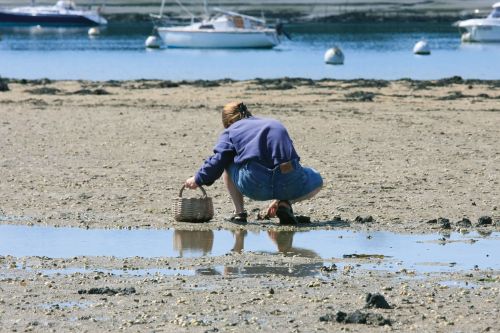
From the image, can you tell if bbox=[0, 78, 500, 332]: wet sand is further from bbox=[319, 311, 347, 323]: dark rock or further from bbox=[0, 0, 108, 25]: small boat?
bbox=[0, 0, 108, 25]: small boat

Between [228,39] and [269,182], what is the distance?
55.7 meters

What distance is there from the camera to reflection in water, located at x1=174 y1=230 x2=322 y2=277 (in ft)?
31.7

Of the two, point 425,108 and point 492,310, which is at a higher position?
point 425,108

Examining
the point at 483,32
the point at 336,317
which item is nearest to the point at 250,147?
the point at 336,317

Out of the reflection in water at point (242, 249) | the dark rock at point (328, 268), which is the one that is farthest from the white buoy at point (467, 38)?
the dark rock at point (328, 268)

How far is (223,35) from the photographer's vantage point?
6719cm

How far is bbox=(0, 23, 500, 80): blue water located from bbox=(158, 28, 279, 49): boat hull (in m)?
0.79

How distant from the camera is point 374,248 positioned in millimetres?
10664

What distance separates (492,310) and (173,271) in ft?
8.01

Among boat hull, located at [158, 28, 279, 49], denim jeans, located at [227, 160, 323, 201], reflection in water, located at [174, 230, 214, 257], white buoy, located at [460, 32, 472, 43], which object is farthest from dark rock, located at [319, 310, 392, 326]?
white buoy, located at [460, 32, 472, 43]

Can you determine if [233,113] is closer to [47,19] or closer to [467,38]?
[467,38]

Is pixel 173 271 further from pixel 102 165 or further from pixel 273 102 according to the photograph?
pixel 273 102

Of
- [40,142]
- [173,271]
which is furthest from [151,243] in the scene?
[40,142]

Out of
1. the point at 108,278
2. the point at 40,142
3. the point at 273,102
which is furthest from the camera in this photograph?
the point at 273,102
